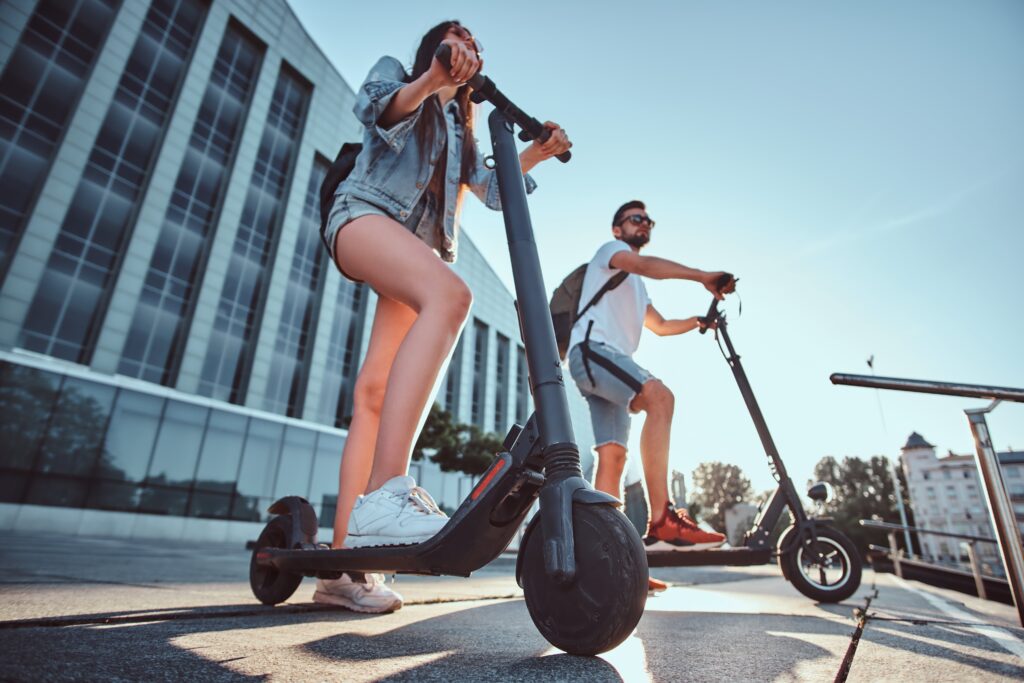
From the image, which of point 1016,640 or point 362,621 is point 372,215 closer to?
point 362,621

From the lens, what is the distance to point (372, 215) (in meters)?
1.71

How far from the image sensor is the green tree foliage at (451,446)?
68.4 feet

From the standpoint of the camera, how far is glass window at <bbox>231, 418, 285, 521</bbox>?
733 inches

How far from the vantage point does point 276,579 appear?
6.24 ft

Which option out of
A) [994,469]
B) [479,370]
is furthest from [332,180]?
[479,370]

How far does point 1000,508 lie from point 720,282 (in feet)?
4.29

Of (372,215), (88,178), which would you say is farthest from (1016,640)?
(88,178)

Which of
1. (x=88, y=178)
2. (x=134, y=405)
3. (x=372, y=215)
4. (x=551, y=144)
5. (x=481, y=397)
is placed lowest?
(x=372, y=215)

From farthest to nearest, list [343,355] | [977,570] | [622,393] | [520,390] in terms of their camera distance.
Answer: [520,390]
[343,355]
[977,570]
[622,393]

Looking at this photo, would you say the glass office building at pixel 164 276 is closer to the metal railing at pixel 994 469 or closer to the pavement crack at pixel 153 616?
the pavement crack at pixel 153 616

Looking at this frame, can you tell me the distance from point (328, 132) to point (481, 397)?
18.1 metres

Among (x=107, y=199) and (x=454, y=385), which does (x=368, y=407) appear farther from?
(x=454, y=385)

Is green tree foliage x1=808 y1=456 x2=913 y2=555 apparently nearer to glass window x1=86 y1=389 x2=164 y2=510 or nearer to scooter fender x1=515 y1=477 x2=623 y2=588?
glass window x1=86 y1=389 x2=164 y2=510

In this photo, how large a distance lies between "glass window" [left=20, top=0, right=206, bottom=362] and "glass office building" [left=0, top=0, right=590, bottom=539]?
0.16 feet
